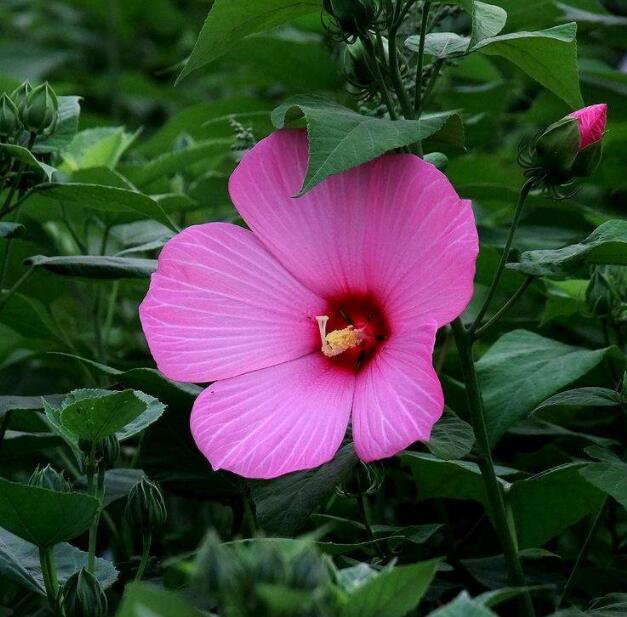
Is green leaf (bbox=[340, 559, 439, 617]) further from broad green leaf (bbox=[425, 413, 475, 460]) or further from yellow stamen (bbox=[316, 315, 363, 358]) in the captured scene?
yellow stamen (bbox=[316, 315, 363, 358])

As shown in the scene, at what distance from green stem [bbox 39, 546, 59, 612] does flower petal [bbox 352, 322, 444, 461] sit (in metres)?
0.24

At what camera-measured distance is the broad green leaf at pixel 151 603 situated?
0.55 m

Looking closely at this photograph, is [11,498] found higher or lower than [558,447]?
higher

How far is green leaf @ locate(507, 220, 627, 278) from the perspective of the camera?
834mm

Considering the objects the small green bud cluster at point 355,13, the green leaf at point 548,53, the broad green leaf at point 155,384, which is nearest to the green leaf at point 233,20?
the small green bud cluster at point 355,13

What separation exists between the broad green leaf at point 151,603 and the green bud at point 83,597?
0.22 m

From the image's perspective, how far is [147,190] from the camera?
4.53 ft

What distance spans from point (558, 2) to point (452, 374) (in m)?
0.51

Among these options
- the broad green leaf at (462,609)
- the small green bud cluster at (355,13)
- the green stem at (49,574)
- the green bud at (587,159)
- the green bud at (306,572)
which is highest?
the small green bud cluster at (355,13)

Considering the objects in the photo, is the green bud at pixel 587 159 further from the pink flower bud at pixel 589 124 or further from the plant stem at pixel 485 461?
the plant stem at pixel 485 461

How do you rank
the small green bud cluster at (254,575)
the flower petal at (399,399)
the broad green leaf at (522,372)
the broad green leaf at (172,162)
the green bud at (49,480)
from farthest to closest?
the broad green leaf at (172,162), the broad green leaf at (522,372), the green bud at (49,480), the flower petal at (399,399), the small green bud cluster at (254,575)

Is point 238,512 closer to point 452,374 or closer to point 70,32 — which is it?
point 452,374

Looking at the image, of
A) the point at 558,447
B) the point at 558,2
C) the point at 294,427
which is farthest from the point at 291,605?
the point at 558,2

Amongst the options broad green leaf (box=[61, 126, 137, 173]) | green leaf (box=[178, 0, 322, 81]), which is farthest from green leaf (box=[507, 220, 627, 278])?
broad green leaf (box=[61, 126, 137, 173])
